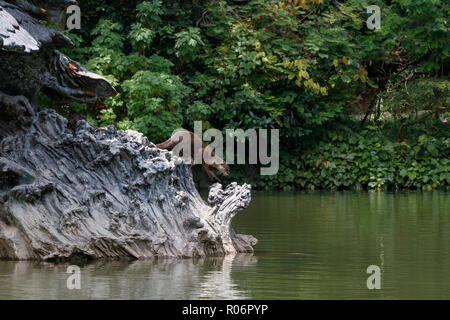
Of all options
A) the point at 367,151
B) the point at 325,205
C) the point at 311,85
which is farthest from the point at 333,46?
the point at 325,205

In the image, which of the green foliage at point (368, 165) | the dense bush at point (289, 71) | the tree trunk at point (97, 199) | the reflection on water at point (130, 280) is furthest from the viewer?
the green foliage at point (368, 165)

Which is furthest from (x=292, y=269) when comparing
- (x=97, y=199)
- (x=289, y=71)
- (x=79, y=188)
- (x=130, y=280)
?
(x=289, y=71)

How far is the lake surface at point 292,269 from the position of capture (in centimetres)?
739

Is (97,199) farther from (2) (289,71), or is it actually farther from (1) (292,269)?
(2) (289,71)

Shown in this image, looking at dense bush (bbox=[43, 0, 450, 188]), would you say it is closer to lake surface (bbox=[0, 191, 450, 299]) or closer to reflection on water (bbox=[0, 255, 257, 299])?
lake surface (bbox=[0, 191, 450, 299])

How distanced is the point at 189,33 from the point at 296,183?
15.4ft

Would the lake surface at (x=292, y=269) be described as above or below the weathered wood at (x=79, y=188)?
below

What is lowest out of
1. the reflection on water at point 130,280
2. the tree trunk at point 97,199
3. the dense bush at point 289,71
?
the reflection on water at point 130,280

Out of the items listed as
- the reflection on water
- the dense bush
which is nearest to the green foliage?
the dense bush

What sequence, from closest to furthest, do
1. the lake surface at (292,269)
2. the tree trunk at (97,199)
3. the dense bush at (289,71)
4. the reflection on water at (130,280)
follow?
the reflection on water at (130,280) → the lake surface at (292,269) → the tree trunk at (97,199) → the dense bush at (289,71)

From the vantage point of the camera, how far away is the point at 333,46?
2230 cm

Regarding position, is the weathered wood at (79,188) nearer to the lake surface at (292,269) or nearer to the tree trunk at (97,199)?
the tree trunk at (97,199)

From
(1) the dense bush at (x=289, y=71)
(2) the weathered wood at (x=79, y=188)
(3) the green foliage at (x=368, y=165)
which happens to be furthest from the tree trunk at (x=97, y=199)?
(3) the green foliage at (x=368, y=165)
